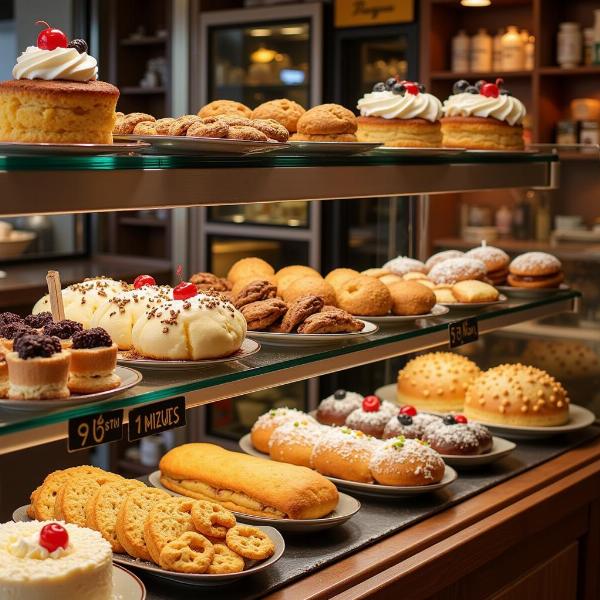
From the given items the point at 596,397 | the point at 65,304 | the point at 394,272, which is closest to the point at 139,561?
the point at 65,304

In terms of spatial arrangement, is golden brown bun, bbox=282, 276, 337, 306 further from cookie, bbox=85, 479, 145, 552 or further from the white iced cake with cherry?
the white iced cake with cherry

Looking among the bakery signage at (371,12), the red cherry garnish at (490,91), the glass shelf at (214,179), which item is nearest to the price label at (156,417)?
the glass shelf at (214,179)

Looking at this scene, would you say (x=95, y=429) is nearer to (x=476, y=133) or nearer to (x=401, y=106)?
(x=401, y=106)

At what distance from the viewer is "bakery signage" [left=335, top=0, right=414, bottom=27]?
5.05m

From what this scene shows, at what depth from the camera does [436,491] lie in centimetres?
223

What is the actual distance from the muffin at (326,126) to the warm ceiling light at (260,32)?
3670mm

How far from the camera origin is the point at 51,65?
1.48m

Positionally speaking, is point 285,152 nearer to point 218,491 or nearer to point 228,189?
point 228,189

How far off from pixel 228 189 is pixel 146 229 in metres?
5.28

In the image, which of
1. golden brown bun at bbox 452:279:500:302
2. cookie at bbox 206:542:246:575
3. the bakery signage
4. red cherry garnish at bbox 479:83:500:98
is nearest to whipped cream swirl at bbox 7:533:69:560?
cookie at bbox 206:542:246:575

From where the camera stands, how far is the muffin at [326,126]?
2049 mm

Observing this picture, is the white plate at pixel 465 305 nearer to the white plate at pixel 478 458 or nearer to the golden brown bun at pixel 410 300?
the golden brown bun at pixel 410 300

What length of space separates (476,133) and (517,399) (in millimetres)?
695

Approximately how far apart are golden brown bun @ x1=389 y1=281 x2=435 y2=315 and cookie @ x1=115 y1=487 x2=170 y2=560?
67cm
